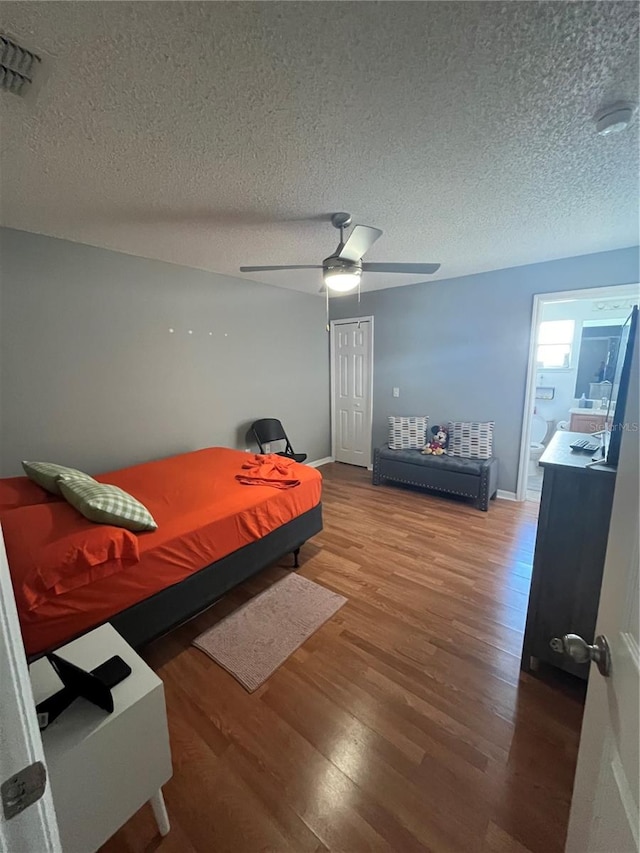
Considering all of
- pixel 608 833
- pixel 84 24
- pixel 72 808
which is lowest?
pixel 72 808

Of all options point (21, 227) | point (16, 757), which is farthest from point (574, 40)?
point (21, 227)

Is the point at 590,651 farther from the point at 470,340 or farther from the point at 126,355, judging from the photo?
the point at 470,340

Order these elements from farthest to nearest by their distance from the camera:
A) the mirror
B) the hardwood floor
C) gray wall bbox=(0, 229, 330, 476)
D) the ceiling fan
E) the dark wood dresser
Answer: the mirror → gray wall bbox=(0, 229, 330, 476) → the ceiling fan → the dark wood dresser → the hardwood floor

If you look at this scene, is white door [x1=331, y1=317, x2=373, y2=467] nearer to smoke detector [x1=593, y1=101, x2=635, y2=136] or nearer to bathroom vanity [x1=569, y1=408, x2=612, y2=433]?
bathroom vanity [x1=569, y1=408, x2=612, y2=433]

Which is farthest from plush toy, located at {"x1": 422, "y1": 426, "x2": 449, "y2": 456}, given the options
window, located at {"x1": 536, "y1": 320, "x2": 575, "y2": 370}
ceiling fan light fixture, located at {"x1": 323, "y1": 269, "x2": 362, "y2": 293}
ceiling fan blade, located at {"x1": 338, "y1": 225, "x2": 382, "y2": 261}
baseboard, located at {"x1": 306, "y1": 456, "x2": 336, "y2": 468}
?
ceiling fan blade, located at {"x1": 338, "y1": 225, "x2": 382, "y2": 261}

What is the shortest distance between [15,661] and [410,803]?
1455 millimetres

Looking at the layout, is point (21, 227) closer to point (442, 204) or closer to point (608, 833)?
point (442, 204)

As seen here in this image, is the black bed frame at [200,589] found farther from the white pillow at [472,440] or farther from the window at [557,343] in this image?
the window at [557,343]

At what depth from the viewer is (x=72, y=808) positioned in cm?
93

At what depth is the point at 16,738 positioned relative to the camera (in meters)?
0.48

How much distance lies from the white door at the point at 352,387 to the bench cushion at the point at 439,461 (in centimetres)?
86

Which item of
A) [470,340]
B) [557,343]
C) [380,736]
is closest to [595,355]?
[557,343]

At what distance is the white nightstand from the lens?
0.91 m

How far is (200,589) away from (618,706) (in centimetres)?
180
